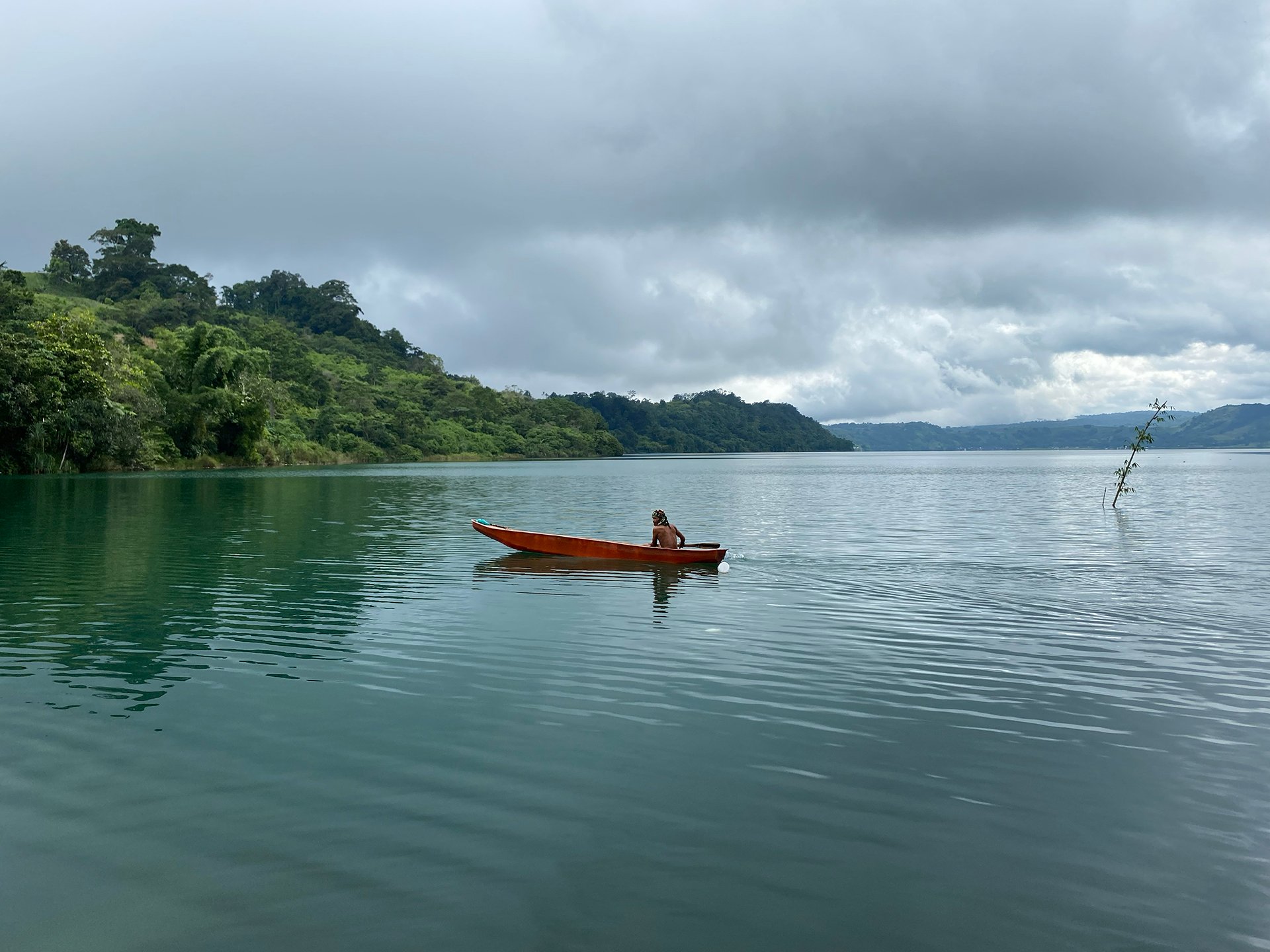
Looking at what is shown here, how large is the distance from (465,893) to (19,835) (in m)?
4.24

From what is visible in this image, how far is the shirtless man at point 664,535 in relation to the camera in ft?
85.1

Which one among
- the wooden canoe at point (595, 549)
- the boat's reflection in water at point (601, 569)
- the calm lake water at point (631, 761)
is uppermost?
the wooden canoe at point (595, 549)

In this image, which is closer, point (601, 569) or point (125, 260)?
point (601, 569)

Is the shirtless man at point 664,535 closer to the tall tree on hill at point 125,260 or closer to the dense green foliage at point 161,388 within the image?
the dense green foliage at point 161,388

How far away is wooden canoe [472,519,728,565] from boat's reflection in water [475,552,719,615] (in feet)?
0.61

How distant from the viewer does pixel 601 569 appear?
25.5 m

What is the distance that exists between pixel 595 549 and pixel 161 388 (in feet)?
285

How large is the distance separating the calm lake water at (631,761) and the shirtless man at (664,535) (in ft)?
6.09

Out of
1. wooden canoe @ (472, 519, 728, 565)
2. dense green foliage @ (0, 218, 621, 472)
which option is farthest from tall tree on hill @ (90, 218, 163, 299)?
wooden canoe @ (472, 519, 728, 565)

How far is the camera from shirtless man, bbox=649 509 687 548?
25.9 meters

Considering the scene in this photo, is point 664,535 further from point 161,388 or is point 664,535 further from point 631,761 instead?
point 161,388

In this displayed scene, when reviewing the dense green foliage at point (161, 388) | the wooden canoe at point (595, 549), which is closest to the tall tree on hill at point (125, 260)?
the dense green foliage at point (161, 388)

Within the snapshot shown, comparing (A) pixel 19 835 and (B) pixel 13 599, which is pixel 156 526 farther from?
(A) pixel 19 835

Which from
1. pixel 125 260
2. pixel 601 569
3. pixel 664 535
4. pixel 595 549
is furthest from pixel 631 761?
pixel 125 260
